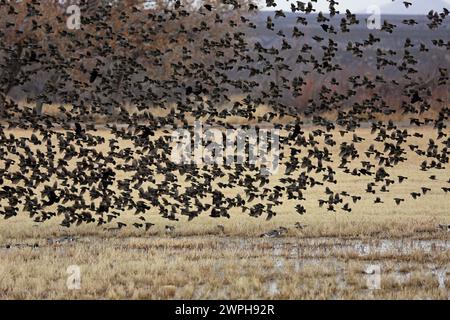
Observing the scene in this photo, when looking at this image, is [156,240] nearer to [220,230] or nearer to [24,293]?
[220,230]

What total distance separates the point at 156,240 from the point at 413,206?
5.75 meters

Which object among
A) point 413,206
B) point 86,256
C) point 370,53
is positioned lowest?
point 370,53

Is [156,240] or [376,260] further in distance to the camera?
[156,240]

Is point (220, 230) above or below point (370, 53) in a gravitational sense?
above

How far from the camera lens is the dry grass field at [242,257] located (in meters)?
7.72

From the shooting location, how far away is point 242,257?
31.4ft

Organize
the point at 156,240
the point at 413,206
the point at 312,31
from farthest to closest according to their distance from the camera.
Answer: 1. the point at 312,31
2. the point at 413,206
3. the point at 156,240

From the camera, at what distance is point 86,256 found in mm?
9477

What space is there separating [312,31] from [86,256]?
51.1 metres

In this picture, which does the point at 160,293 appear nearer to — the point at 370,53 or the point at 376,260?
the point at 376,260

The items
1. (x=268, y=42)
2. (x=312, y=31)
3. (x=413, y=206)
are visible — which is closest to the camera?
(x=413, y=206)

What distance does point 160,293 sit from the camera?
25.0 ft

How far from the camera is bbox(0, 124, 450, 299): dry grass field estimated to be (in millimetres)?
7719
